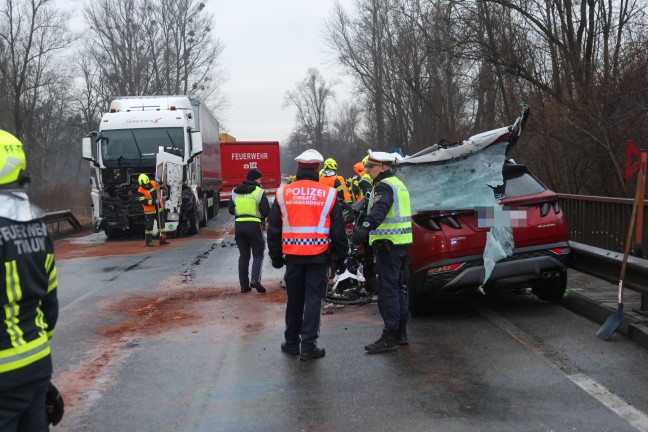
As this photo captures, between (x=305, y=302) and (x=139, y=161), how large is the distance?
14.0 metres

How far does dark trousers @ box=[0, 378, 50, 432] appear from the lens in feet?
8.73

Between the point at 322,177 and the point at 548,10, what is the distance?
8911 millimetres

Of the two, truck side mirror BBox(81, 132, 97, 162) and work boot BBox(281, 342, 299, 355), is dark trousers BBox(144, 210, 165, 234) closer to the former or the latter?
truck side mirror BBox(81, 132, 97, 162)

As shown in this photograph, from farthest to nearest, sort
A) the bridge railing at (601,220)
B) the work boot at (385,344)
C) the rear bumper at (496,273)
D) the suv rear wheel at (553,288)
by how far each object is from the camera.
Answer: the bridge railing at (601,220) < the suv rear wheel at (553,288) < the rear bumper at (496,273) < the work boot at (385,344)

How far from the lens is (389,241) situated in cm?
630

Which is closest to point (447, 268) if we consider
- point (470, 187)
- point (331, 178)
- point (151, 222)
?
point (470, 187)

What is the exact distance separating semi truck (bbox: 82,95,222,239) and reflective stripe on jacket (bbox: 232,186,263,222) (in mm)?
8565

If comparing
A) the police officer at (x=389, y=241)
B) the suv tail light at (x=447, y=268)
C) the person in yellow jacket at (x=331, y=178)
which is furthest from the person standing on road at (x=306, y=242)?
the person in yellow jacket at (x=331, y=178)

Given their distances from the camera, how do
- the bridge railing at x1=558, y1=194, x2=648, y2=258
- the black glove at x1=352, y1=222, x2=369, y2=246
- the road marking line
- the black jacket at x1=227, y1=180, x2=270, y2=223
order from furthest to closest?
the black jacket at x1=227, y1=180, x2=270, y2=223 → the bridge railing at x1=558, y1=194, x2=648, y2=258 → the black glove at x1=352, y1=222, x2=369, y2=246 → the road marking line

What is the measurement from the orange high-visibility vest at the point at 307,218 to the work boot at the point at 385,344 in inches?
38.2

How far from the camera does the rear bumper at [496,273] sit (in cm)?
713

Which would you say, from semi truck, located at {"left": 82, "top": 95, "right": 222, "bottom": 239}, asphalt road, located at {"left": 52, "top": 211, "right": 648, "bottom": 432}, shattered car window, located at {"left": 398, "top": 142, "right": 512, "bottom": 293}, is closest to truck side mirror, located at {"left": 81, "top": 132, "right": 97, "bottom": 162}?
semi truck, located at {"left": 82, "top": 95, "right": 222, "bottom": 239}

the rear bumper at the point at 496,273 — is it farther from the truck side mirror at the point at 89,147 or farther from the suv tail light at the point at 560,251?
the truck side mirror at the point at 89,147

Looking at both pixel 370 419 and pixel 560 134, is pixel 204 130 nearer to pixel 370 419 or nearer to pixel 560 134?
pixel 560 134
